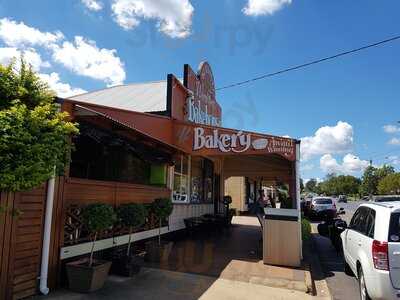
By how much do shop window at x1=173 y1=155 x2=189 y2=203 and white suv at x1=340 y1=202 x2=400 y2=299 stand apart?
24.0ft

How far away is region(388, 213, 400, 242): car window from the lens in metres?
5.22

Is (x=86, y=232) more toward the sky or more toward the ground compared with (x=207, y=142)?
more toward the ground

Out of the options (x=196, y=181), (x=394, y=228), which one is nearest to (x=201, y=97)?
(x=196, y=181)

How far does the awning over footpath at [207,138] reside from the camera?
406 inches

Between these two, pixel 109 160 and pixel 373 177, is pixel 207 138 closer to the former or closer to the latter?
pixel 109 160

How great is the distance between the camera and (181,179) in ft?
44.2

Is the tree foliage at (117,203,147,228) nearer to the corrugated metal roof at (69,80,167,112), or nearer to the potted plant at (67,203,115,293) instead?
the potted plant at (67,203,115,293)

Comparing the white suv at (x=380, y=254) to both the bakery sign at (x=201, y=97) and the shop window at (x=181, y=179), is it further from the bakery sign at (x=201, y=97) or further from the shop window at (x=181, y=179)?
the bakery sign at (x=201, y=97)

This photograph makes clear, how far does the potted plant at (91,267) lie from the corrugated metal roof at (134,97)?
5.97 metres

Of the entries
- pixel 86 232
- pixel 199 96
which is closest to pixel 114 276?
pixel 86 232

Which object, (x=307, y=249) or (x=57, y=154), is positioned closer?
(x=57, y=154)

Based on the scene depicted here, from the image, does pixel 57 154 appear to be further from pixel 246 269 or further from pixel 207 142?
pixel 207 142

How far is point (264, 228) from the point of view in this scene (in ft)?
31.0

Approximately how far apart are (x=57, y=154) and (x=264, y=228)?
19.3 ft
